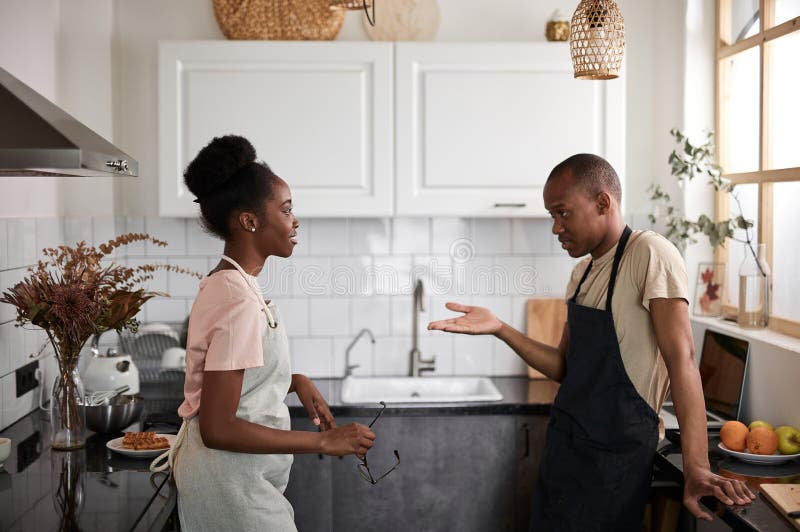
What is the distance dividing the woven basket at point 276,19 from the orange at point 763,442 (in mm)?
2037

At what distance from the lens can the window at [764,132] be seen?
2.64 m

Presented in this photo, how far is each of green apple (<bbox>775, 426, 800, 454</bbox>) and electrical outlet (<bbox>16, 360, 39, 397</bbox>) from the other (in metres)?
2.25

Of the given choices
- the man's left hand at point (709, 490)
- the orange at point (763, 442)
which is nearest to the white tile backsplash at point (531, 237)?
the orange at point (763, 442)

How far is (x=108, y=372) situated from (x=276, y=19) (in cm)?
141

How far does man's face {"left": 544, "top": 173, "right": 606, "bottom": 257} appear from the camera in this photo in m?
2.21

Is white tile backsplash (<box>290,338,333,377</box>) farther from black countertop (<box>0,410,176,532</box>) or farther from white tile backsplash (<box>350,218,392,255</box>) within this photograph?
black countertop (<box>0,410,176,532</box>)

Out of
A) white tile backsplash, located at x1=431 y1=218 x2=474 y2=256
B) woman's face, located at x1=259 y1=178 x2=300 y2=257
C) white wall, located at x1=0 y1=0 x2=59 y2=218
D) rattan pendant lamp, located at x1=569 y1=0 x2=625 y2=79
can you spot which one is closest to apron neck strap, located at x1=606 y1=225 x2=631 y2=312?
rattan pendant lamp, located at x1=569 y1=0 x2=625 y2=79

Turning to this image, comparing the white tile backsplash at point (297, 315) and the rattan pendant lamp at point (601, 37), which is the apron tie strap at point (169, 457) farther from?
the rattan pendant lamp at point (601, 37)

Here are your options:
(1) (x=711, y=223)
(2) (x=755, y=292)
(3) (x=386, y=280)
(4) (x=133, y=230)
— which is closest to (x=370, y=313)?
(3) (x=386, y=280)

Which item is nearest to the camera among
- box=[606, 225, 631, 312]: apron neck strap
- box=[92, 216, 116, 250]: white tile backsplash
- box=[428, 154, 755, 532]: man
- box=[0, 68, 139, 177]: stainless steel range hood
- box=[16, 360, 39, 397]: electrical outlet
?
box=[0, 68, 139, 177]: stainless steel range hood

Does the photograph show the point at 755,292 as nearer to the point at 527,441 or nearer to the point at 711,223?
the point at 711,223

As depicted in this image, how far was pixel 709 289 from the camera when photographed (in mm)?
3031

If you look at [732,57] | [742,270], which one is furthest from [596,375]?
[732,57]

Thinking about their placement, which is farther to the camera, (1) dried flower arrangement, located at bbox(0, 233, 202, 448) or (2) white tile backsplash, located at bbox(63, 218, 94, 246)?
(2) white tile backsplash, located at bbox(63, 218, 94, 246)
